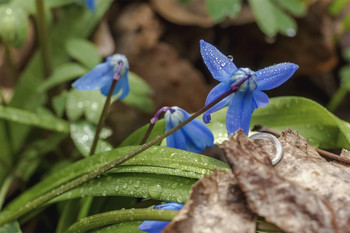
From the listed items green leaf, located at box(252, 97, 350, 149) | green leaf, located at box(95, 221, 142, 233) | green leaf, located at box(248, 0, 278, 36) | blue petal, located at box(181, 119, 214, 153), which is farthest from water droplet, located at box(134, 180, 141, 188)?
green leaf, located at box(248, 0, 278, 36)

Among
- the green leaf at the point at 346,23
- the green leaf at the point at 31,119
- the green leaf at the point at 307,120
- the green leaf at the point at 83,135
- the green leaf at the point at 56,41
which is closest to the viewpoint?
the green leaf at the point at 307,120

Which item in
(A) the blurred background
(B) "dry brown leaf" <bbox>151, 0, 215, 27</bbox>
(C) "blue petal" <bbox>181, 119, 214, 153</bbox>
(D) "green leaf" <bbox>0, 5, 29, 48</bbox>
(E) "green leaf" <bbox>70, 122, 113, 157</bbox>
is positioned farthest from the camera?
(B) "dry brown leaf" <bbox>151, 0, 215, 27</bbox>

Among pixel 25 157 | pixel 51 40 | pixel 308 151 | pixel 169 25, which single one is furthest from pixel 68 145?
pixel 308 151

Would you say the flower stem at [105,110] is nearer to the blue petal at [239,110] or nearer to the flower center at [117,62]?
the flower center at [117,62]

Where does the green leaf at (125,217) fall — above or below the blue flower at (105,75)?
below

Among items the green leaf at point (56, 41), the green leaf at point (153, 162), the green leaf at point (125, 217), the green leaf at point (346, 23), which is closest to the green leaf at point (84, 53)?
the green leaf at point (56, 41)

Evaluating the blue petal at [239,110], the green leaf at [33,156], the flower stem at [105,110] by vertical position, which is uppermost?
the green leaf at [33,156]

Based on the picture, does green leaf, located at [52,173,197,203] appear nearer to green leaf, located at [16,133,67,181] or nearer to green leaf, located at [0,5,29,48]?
green leaf, located at [16,133,67,181]
